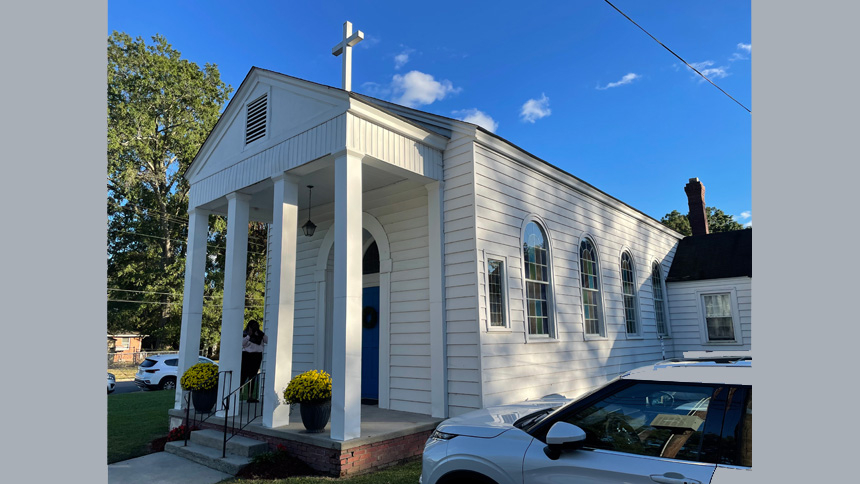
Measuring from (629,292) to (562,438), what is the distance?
11514 mm

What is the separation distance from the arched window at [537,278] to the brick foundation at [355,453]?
3.24m

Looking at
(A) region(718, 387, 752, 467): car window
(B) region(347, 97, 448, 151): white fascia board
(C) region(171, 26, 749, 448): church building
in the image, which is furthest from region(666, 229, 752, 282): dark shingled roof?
(A) region(718, 387, 752, 467): car window

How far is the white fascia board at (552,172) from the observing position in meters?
8.62

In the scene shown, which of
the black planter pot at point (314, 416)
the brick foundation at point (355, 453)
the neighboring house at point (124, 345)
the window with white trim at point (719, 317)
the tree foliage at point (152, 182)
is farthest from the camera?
the neighboring house at point (124, 345)

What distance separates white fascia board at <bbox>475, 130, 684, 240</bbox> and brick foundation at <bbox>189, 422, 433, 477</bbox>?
15.8 ft

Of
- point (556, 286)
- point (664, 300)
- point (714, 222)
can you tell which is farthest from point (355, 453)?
point (714, 222)

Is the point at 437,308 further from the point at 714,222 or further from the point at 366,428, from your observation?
the point at 714,222

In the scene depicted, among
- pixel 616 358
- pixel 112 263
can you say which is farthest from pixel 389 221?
pixel 112 263

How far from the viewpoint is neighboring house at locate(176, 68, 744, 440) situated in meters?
7.13

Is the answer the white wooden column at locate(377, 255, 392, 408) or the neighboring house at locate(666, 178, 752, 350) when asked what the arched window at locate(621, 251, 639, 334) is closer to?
the neighboring house at locate(666, 178, 752, 350)

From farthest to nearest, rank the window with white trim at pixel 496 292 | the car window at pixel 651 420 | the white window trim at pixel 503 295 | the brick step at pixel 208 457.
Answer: the window with white trim at pixel 496 292 → the white window trim at pixel 503 295 → the brick step at pixel 208 457 → the car window at pixel 651 420

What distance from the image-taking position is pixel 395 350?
8.85 m

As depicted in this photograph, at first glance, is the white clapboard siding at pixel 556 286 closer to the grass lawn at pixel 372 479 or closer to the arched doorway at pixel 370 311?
the grass lawn at pixel 372 479

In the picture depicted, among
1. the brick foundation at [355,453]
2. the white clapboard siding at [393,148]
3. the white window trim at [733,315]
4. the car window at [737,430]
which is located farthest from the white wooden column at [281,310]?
the white window trim at [733,315]
